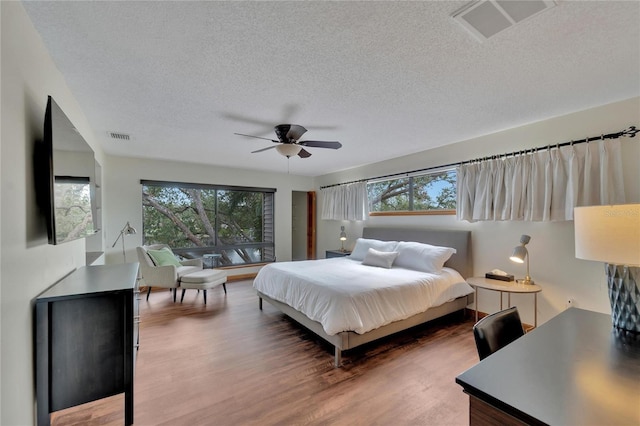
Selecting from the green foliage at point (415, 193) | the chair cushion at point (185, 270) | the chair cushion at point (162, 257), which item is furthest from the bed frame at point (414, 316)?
the chair cushion at point (162, 257)

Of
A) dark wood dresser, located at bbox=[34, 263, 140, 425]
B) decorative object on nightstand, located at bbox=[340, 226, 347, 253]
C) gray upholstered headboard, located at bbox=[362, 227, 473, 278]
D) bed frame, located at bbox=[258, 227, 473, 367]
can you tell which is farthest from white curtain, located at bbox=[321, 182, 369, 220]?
dark wood dresser, located at bbox=[34, 263, 140, 425]

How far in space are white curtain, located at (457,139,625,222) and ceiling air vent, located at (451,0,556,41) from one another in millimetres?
1987

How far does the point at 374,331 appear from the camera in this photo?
2689 millimetres

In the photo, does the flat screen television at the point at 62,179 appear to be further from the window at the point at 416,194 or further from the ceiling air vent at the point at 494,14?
the window at the point at 416,194

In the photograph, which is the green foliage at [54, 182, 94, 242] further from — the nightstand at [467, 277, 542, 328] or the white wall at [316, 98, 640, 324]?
the white wall at [316, 98, 640, 324]

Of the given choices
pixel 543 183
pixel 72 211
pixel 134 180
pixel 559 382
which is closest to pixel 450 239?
pixel 543 183

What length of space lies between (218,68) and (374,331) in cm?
265

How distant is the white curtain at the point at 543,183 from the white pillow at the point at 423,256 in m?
0.56

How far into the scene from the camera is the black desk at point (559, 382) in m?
0.78

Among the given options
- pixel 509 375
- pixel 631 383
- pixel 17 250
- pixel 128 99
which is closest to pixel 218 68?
pixel 128 99

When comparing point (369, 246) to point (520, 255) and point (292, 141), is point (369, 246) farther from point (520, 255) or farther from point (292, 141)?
point (292, 141)

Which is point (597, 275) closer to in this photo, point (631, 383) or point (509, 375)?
point (631, 383)

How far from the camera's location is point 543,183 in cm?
300

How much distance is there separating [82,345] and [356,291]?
2.04 meters
